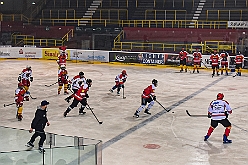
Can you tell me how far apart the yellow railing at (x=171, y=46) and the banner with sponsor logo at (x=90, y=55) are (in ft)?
6.35

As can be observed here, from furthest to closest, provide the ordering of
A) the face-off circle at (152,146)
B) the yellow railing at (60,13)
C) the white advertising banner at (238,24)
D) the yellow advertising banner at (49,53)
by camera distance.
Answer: the yellow railing at (60,13) < the yellow advertising banner at (49,53) < the white advertising banner at (238,24) < the face-off circle at (152,146)

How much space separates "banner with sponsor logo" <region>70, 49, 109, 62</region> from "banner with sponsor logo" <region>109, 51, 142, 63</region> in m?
0.61

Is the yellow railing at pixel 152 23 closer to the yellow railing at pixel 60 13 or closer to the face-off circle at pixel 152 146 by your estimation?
the yellow railing at pixel 60 13

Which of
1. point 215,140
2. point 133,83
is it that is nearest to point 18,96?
point 215,140

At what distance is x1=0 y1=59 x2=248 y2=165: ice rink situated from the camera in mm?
11352

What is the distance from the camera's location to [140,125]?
14414mm

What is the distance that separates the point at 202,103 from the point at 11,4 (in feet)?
96.4

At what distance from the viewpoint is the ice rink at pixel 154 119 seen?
37.2 feet

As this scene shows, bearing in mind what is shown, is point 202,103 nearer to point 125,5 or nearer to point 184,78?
point 184,78

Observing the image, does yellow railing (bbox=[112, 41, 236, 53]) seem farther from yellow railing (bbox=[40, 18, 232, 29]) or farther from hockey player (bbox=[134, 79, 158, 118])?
hockey player (bbox=[134, 79, 158, 118])

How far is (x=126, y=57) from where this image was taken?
3300cm

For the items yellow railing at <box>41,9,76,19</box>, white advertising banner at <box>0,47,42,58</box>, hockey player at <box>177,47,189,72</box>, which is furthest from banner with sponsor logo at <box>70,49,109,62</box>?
yellow railing at <box>41,9,76,19</box>

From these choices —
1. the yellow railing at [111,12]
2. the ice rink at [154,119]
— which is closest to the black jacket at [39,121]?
the ice rink at [154,119]

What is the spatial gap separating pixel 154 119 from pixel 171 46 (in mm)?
19999
